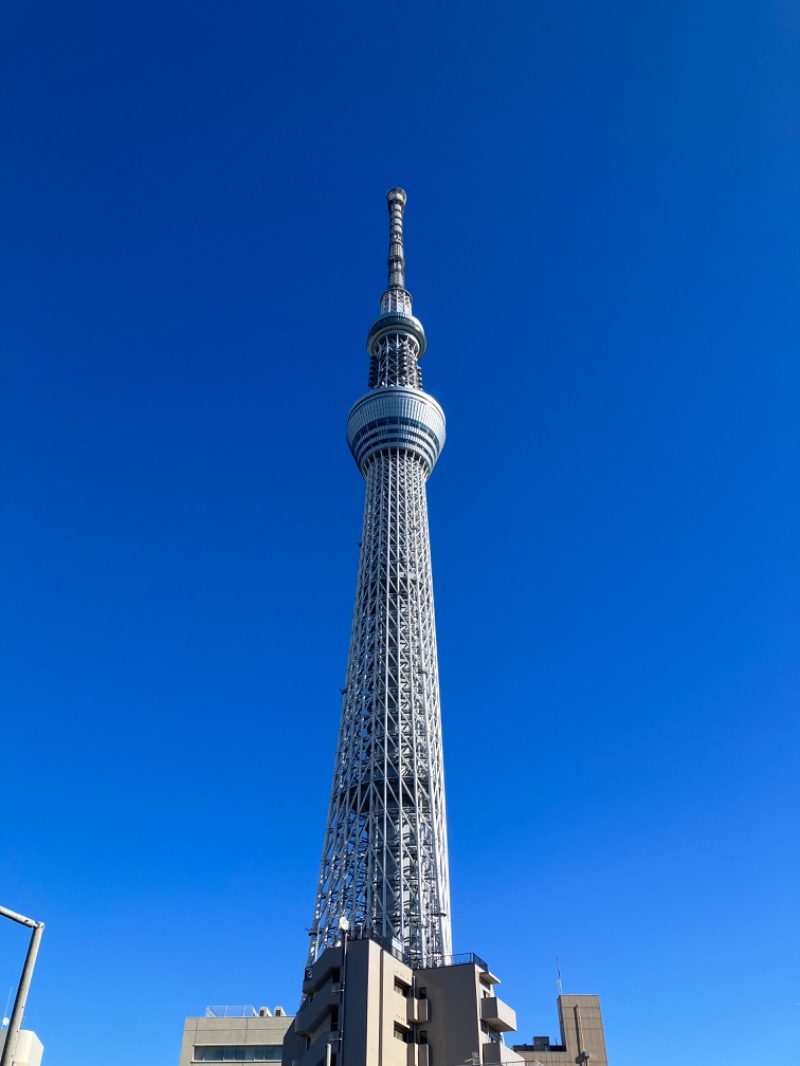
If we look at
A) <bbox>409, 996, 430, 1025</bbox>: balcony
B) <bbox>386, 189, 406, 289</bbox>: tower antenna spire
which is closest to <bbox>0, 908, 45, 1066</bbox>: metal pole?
<bbox>409, 996, 430, 1025</bbox>: balcony

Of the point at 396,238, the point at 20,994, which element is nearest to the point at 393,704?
the point at 20,994

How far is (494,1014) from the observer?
51.4 m

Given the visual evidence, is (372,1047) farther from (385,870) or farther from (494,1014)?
(385,870)

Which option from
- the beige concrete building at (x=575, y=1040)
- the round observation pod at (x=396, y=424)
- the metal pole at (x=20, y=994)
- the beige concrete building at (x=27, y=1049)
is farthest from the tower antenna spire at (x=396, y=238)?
the metal pole at (x=20, y=994)

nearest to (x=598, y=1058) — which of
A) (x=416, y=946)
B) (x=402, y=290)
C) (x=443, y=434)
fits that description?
(x=416, y=946)

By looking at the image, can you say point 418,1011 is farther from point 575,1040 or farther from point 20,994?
point 20,994

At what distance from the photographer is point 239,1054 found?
65.4 meters

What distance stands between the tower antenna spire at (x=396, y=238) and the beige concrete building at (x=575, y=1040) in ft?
276

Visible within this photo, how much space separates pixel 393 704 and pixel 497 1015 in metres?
29.9

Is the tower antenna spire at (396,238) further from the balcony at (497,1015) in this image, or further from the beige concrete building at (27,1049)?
the beige concrete building at (27,1049)

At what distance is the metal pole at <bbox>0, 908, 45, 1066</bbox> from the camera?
17.2m

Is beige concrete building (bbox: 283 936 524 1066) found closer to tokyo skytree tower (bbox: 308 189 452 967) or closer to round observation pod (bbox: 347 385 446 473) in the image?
tokyo skytree tower (bbox: 308 189 452 967)

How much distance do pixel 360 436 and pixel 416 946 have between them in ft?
178

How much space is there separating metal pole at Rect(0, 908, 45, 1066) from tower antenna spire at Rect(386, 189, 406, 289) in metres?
104
